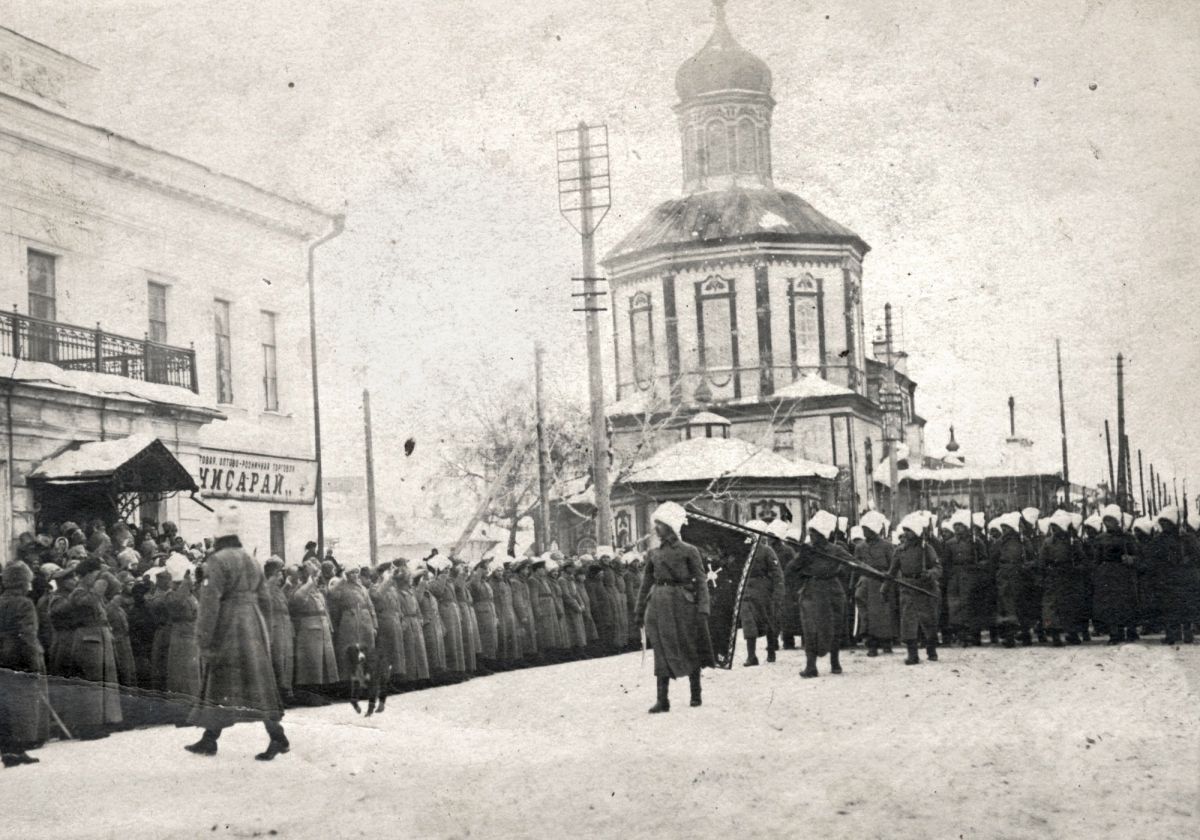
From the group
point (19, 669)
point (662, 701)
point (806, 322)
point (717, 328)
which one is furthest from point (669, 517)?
point (806, 322)

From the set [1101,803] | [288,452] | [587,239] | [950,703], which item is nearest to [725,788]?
[1101,803]

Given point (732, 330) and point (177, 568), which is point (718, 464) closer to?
point (732, 330)

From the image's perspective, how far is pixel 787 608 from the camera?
15266mm

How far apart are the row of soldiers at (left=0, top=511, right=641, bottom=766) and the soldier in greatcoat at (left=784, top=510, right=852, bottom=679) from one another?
339 centimetres

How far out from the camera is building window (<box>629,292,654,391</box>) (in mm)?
13414

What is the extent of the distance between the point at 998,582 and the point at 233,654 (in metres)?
9.31

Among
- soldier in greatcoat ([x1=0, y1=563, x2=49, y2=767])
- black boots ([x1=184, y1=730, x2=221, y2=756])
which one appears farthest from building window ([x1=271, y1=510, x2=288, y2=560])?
black boots ([x1=184, y1=730, x2=221, y2=756])

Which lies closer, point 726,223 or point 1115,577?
point 726,223

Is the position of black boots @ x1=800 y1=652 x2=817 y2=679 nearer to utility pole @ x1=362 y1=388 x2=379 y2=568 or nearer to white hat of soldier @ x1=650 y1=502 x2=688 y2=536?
white hat of soldier @ x1=650 y1=502 x2=688 y2=536

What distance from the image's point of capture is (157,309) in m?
12.5

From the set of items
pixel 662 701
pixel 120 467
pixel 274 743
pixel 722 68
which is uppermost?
pixel 722 68

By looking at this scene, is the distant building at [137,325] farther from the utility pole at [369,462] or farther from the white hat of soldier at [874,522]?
the white hat of soldier at [874,522]

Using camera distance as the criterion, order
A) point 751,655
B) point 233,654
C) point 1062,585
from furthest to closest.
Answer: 1. point 1062,585
2. point 751,655
3. point 233,654

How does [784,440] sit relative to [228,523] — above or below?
above
